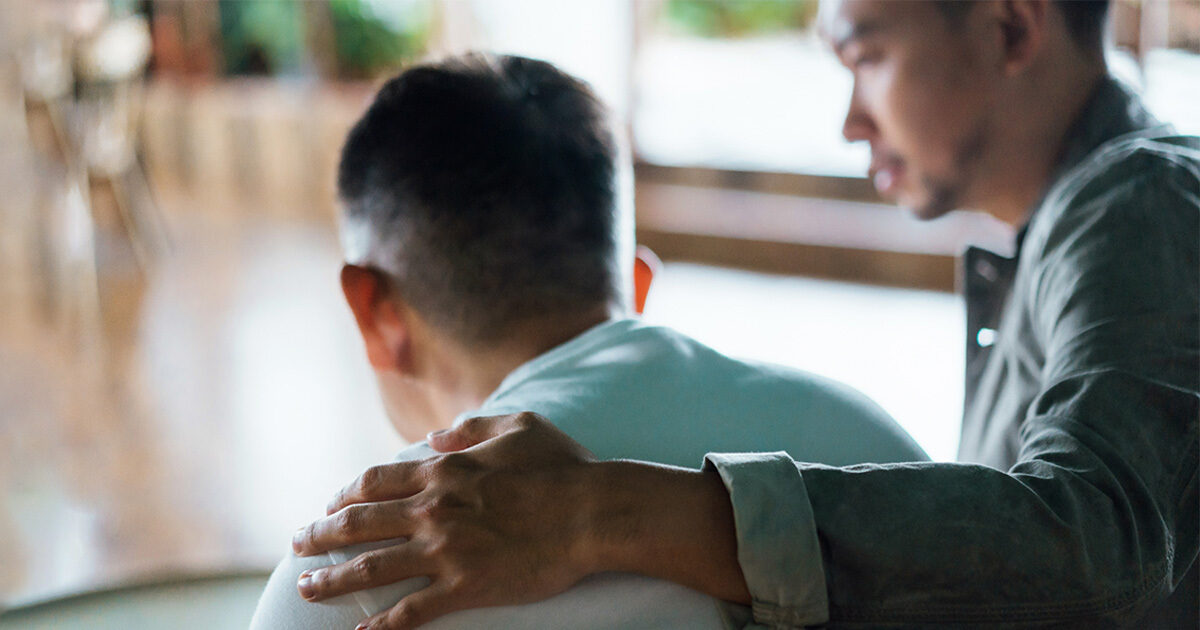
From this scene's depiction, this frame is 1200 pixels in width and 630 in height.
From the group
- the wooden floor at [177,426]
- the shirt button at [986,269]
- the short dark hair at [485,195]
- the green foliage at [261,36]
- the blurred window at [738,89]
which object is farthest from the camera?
the green foliage at [261,36]

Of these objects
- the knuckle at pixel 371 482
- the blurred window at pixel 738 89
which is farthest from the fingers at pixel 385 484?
the blurred window at pixel 738 89

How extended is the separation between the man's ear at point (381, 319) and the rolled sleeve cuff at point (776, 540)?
0.35 meters

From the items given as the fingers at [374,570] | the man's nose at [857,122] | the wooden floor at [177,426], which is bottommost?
the wooden floor at [177,426]

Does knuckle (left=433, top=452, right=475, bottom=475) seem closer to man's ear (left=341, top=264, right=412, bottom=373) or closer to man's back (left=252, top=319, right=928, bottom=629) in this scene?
man's back (left=252, top=319, right=928, bottom=629)

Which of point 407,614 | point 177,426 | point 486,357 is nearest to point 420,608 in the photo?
point 407,614

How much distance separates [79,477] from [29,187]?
2.28 metres

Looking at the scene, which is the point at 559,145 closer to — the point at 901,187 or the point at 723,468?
the point at 723,468

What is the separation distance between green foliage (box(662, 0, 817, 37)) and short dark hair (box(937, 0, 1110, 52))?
15.0ft

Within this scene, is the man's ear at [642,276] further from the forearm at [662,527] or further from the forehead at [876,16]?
the forearm at [662,527]

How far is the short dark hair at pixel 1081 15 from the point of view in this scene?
112cm

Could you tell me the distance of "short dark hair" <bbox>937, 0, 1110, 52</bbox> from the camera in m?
1.12

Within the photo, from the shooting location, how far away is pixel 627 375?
2.51 ft

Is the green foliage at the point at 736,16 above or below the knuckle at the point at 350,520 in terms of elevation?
above

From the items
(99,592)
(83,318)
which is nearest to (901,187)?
(99,592)
